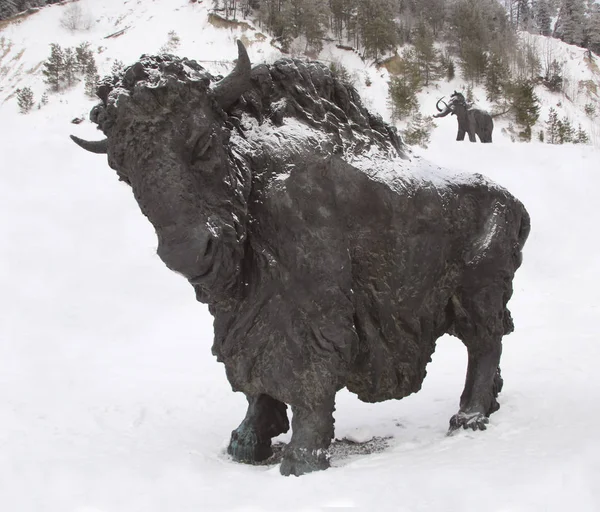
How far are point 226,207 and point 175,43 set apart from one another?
845 inches

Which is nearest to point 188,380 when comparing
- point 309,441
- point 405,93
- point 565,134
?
point 309,441

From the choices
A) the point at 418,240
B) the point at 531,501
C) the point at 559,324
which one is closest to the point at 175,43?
the point at 559,324

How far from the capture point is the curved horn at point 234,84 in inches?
101

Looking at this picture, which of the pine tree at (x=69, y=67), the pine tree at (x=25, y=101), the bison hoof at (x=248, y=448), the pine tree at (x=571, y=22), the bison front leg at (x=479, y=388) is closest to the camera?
the bison hoof at (x=248, y=448)

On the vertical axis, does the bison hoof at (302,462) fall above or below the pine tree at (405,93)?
above

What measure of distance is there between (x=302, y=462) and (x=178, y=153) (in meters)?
1.37

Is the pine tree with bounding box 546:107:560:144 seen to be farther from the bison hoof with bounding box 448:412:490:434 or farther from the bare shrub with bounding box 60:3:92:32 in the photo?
the bare shrub with bounding box 60:3:92:32

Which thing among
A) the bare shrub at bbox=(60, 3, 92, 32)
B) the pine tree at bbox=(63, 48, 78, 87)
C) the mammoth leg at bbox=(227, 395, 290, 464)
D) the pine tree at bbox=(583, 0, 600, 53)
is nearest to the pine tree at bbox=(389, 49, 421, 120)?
the pine tree at bbox=(63, 48, 78, 87)

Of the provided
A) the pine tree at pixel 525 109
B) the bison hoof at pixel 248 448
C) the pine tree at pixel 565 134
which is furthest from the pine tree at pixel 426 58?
the bison hoof at pixel 248 448

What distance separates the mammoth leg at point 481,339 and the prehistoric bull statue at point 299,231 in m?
0.01

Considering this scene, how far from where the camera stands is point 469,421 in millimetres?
3283

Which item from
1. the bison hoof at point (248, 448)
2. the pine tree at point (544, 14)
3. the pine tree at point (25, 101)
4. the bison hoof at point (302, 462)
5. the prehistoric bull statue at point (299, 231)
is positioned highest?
the pine tree at point (544, 14)

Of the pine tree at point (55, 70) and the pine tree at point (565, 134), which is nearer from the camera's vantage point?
the pine tree at point (565, 134)

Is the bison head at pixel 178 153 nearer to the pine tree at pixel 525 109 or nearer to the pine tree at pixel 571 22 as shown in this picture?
the pine tree at pixel 525 109
